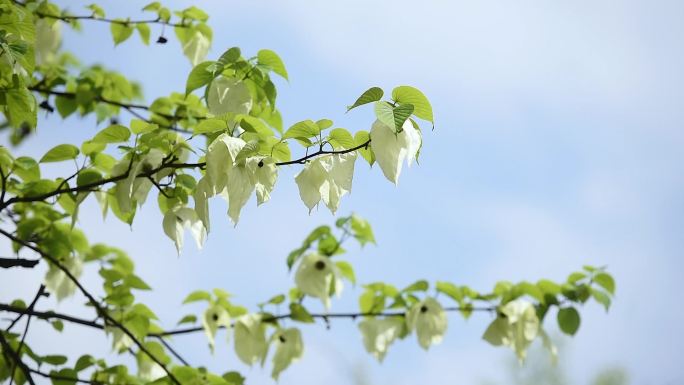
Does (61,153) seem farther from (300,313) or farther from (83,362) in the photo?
(300,313)

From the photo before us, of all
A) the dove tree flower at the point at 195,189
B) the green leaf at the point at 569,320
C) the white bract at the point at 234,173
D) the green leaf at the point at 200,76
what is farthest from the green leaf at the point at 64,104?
the green leaf at the point at 569,320

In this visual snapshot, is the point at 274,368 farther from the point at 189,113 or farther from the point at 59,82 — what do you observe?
the point at 59,82

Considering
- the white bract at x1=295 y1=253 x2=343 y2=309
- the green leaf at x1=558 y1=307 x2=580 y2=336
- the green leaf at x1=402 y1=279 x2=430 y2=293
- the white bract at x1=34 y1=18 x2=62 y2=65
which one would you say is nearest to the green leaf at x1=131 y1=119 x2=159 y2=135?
the white bract at x1=34 y1=18 x2=62 y2=65

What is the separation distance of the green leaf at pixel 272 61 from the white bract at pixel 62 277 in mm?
916

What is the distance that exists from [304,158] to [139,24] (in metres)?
1.18

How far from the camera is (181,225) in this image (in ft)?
4.54

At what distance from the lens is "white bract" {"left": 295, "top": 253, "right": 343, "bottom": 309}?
211 centimetres

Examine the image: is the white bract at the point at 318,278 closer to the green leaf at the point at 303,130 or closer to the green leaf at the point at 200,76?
the green leaf at the point at 200,76

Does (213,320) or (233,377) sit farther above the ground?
(213,320)

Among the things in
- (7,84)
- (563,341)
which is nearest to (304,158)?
(7,84)

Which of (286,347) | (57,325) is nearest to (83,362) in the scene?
(57,325)

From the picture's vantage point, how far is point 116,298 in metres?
1.85

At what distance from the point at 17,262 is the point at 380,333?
1.12m

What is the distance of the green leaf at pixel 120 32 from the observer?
2.17m
